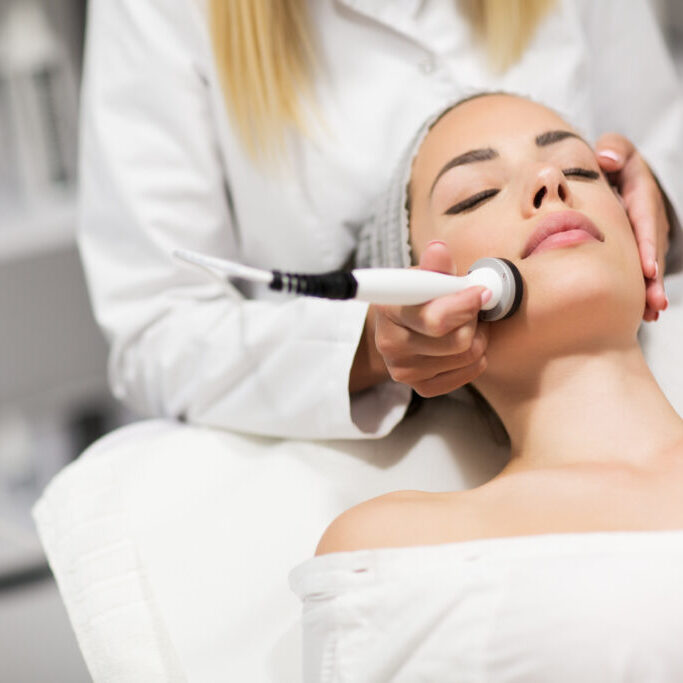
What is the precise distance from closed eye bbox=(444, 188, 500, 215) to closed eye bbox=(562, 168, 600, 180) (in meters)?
0.08

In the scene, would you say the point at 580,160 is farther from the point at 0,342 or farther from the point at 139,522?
the point at 0,342

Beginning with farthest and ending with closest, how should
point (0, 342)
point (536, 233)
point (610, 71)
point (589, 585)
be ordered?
point (0, 342)
point (610, 71)
point (536, 233)
point (589, 585)

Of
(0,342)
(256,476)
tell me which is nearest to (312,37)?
(256,476)

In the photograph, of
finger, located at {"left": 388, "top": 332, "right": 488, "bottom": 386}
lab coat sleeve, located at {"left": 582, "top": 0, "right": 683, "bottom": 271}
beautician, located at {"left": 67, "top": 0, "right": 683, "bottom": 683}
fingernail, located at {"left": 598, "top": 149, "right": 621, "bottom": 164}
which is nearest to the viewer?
finger, located at {"left": 388, "top": 332, "right": 488, "bottom": 386}

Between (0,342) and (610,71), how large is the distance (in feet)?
4.14

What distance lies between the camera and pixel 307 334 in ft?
3.11

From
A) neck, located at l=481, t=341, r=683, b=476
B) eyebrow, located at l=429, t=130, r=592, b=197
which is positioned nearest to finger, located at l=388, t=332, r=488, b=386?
neck, located at l=481, t=341, r=683, b=476

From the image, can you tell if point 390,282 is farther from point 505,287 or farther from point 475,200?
point 475,200

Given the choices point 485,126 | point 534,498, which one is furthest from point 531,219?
point 534,498

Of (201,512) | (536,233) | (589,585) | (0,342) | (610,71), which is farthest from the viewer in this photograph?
(0,342)

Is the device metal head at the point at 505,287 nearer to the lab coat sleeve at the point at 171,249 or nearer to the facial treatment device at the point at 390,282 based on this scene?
the facial treatment device at the point at 390,282

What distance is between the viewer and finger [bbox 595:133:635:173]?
966 mm

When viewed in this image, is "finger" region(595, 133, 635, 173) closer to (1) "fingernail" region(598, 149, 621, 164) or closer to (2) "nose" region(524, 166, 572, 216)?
(1) "fingernail" region(598, 149, 621, 164)

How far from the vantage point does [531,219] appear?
83 cm
